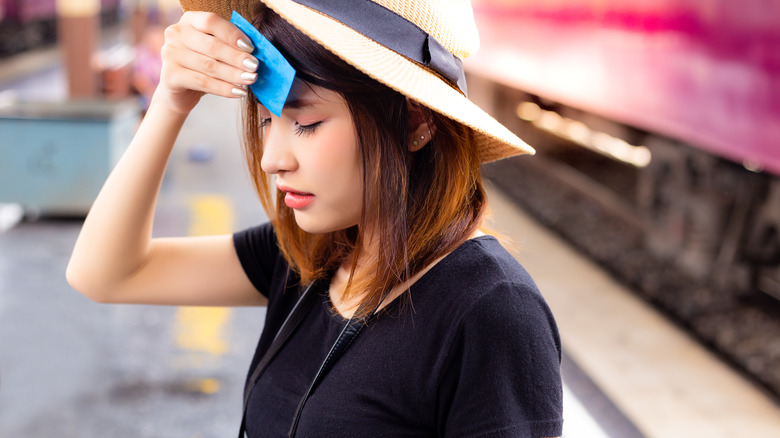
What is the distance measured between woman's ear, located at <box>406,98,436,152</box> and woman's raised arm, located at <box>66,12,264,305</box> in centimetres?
25

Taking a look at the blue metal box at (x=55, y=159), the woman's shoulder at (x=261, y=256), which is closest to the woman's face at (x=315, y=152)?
the woman's shoulder at (x=261, y=256)

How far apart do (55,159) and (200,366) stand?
3.49m

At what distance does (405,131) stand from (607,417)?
2.80 meters

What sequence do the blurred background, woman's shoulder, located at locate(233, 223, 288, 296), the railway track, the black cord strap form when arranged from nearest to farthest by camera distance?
the black cord strap < woman's shoulder, located at locate(233, 223, 288, 296) < the blurred background < the railway track

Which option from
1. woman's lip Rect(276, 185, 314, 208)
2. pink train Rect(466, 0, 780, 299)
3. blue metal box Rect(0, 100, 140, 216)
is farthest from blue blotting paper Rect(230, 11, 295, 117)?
blue metal box Rect(0, 100, 140, 216)

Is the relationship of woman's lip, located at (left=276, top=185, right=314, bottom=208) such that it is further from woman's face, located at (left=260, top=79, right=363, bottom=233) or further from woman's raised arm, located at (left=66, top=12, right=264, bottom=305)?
woman's raised arm, located at (left=66, top=12, right=264, bottom=305)

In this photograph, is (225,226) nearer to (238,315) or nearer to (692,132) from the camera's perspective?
(238,315)

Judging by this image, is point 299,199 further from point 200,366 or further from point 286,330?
point 200,366

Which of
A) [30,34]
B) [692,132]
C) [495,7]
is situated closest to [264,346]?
[692,132]

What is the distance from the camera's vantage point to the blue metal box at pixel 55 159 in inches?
250

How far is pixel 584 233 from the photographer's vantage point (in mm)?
6676

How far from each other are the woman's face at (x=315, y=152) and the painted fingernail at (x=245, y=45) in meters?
0.07

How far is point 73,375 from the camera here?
368 cm

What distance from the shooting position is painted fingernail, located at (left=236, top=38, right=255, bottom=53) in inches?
38.6
